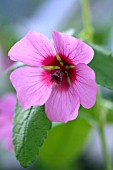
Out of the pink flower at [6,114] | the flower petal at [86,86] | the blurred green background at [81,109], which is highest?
the flower petal at [86,86]

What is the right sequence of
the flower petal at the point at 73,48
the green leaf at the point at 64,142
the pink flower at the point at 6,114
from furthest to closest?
the green leaf at the point at 64,142 < the pink flower at the point at 6,114 < the flower petal at the point at 73,48

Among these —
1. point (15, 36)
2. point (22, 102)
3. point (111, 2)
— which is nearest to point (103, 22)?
point (111, 2)

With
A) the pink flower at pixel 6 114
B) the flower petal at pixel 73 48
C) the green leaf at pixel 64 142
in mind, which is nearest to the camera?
the flower petal at pixel 73 48

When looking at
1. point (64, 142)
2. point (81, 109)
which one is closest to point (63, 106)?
point (81, 109)

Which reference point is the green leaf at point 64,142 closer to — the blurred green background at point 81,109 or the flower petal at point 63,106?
the blurred green background at point 81,109

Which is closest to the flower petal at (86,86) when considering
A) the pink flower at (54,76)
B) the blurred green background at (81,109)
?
the pink flower at (54,76)

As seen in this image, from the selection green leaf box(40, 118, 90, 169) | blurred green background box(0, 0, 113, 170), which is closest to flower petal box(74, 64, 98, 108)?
blurred green background box(0, 0, 113, 170)

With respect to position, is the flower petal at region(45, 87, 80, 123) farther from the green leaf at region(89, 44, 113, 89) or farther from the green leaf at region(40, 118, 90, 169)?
the green leaf at region(40, 118, 90, 169)

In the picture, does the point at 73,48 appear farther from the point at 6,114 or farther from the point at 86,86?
the point at 6,114
